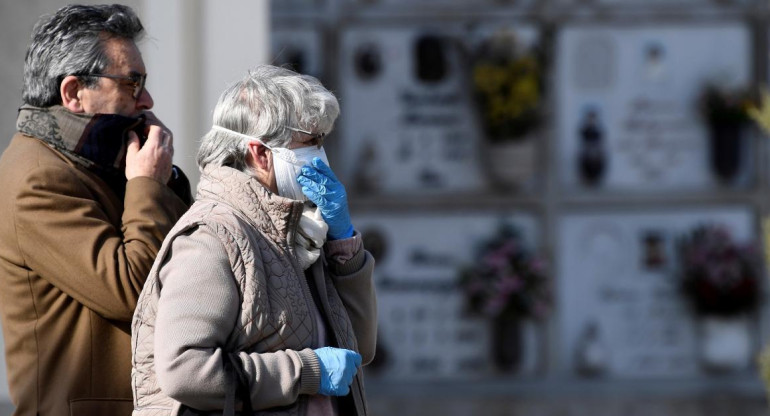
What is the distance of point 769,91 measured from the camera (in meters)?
6.15

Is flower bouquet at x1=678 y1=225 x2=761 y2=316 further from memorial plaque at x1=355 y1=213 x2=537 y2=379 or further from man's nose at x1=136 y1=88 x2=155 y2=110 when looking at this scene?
man's nose at x1=136 y1=88 x2=155 y2=110

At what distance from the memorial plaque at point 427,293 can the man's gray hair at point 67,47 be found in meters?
3.84

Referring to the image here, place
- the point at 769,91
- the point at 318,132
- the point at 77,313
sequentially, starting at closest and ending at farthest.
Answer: the point at 318,132, the point at 77,313, the point at 769,91

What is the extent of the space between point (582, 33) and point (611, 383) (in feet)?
6.25

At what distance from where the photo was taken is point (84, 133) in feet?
7.68

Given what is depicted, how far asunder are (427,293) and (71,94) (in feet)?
13.1

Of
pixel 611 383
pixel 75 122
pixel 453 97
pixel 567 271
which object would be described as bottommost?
pixel 611 383

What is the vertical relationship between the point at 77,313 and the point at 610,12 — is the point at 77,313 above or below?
below

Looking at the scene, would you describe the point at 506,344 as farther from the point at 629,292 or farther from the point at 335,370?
the point at 335,370

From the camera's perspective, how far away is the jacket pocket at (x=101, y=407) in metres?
2.28

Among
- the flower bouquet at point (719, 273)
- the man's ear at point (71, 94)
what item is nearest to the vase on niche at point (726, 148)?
the flower bouquet at point (719, 273)

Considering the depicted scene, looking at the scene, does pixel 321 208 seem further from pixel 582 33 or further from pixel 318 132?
pixel 582 33

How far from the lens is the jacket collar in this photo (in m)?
2.08

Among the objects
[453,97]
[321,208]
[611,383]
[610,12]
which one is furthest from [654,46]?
[321,208]
